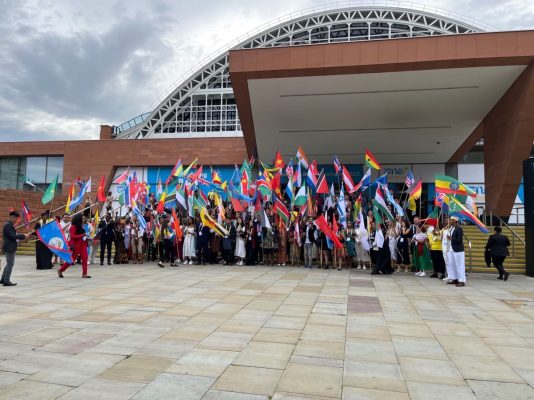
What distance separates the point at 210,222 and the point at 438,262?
7.24 meters

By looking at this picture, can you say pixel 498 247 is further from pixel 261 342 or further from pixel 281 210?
pixel 261 342

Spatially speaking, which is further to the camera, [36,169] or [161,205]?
[36,169]

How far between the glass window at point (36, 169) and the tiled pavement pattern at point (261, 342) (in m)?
27.3

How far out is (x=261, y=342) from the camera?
5.09 metres

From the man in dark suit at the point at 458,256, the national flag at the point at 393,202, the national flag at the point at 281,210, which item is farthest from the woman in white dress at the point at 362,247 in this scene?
the man in dark suit at the point at 458,256

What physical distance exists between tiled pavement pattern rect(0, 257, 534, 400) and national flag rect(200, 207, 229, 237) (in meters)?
4.18

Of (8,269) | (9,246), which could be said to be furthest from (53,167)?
(8,269)

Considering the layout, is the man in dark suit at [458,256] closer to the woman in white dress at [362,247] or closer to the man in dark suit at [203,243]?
the woman in white dress at [362,247]

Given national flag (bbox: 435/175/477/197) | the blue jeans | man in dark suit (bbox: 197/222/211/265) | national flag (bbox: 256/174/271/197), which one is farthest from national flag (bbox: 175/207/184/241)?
national flag (bbox: 435/175/477/197)

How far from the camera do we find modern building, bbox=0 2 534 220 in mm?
14625

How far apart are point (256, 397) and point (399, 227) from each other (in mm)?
10326

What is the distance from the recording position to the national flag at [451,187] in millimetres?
11742

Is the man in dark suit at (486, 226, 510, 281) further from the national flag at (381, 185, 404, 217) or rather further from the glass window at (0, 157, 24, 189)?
the glass window at (0, 157, 24, 189)

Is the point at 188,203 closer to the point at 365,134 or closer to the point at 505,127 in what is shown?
the point at 365,134
